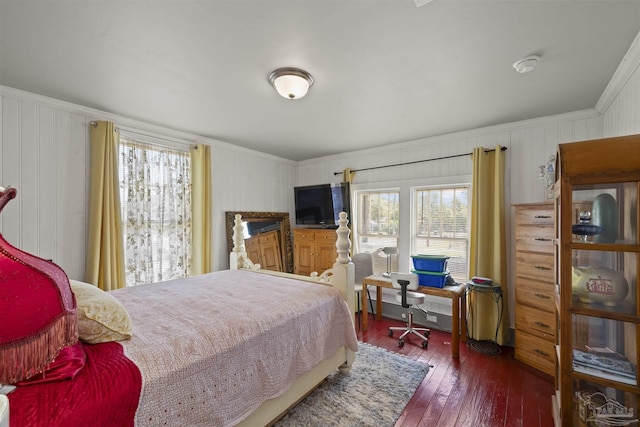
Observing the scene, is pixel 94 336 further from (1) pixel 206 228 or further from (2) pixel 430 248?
(2) pixel 430 248

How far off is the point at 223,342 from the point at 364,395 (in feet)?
4.51

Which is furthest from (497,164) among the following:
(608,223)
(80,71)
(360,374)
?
(80,71)

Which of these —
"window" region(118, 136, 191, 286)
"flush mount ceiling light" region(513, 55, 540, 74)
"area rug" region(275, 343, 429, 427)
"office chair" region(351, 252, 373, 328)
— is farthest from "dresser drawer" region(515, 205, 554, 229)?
"window" region(118, 136, 191, 286)

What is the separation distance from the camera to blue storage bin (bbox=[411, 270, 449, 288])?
310cm

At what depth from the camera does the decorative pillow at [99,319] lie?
1306 mm

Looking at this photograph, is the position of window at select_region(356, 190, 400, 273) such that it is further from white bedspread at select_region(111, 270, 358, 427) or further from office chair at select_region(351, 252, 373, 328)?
white bedspread at select_region(111, 270, 358, 427)

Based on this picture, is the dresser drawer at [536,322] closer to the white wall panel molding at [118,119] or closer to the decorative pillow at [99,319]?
the decorative pillow at [99,319]

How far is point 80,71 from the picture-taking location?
6.73 feet

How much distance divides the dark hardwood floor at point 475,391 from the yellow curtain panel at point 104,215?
119 inches

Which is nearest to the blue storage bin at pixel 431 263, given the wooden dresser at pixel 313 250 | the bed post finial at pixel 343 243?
the bed post finial at pixel 343 243

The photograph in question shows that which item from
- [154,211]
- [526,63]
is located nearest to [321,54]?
[526,63]

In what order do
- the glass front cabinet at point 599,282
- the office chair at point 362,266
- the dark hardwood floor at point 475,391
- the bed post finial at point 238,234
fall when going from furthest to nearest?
the office chair at point 362,266, the bed post finial at point 238,234, the dark hardwood floor at point 475,391, the glass front cabinet at point 599,282

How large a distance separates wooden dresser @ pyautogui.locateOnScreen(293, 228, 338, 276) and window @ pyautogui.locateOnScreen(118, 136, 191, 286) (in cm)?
180

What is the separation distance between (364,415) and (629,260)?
190cm
